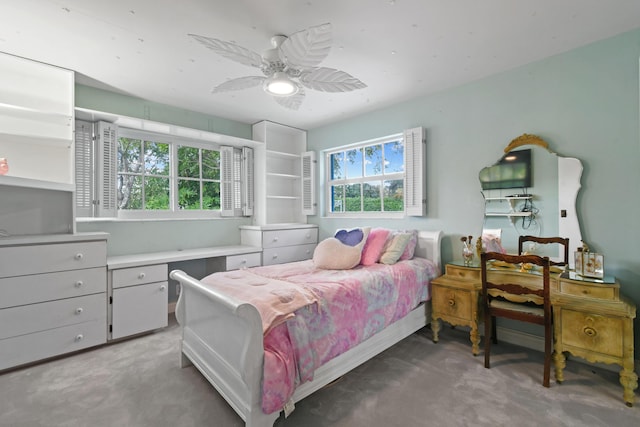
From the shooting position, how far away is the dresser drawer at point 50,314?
2.21 meters

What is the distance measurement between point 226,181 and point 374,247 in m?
2.28

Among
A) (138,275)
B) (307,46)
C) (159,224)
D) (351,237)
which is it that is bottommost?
(138,275)

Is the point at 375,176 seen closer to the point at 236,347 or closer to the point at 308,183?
→ the point at 308,183

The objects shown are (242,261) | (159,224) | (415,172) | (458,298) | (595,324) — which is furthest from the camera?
(242,261)

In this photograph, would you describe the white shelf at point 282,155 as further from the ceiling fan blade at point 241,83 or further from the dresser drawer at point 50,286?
the dresser drawer at point 50,286

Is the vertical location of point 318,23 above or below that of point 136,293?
above

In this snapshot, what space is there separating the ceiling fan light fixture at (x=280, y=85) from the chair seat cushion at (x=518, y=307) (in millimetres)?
2222

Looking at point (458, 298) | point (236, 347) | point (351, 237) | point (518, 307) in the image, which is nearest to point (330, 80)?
point (351, 237)

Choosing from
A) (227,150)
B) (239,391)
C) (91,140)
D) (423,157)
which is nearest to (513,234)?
(423,157)

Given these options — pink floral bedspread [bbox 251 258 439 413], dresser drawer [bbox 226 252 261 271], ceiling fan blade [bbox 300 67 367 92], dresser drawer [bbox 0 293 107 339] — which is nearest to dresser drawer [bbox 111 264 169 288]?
dresser drawer [bbox 0 293 107 339]

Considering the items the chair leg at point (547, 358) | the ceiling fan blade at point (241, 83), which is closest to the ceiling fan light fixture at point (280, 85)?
the ceiling fan blade at point (241, 83)

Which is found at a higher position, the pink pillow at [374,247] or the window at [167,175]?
the window at [167,175]

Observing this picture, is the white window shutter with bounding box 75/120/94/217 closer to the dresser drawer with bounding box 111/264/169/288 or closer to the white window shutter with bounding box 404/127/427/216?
the dresser drawer with bounding box 111/264/169/288

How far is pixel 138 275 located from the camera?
281cm
